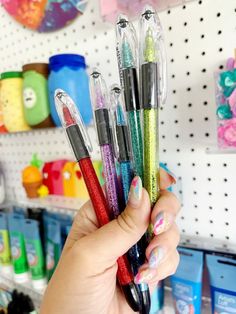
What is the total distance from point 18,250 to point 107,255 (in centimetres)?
58

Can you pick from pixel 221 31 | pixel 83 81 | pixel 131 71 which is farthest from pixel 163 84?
pixel 83 81

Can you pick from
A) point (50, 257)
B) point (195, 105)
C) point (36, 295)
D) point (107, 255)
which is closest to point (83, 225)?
point (107, 255)

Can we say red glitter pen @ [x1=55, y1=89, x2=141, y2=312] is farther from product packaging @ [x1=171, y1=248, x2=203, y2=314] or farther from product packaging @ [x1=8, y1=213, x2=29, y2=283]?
product packaging @ [x1=8, y1=213, x2=29, y2=283]

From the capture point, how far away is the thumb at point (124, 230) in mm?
321

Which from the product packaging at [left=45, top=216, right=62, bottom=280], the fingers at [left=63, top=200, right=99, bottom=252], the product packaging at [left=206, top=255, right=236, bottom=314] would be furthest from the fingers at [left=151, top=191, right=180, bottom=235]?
the product packaging at [left=45, top=216, right=62, bottom=280]

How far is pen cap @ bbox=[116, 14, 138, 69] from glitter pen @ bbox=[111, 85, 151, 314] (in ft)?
0.13

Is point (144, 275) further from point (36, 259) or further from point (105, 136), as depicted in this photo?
point (36, 259)

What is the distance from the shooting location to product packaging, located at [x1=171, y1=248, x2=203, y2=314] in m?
0.57

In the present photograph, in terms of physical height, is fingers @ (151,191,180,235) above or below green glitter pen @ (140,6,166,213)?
below

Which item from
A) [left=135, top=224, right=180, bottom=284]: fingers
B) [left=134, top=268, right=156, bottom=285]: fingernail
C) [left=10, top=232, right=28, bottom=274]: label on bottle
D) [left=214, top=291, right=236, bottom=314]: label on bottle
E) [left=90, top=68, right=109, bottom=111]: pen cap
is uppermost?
[left=90, top=68, right=109, bottom=111]: pen cap

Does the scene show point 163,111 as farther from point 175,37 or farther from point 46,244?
point 46,244

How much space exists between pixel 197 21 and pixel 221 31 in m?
0.05

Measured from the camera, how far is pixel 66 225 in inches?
32.0

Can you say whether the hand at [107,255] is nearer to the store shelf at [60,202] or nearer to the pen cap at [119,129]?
the pen cap at [119,129]
